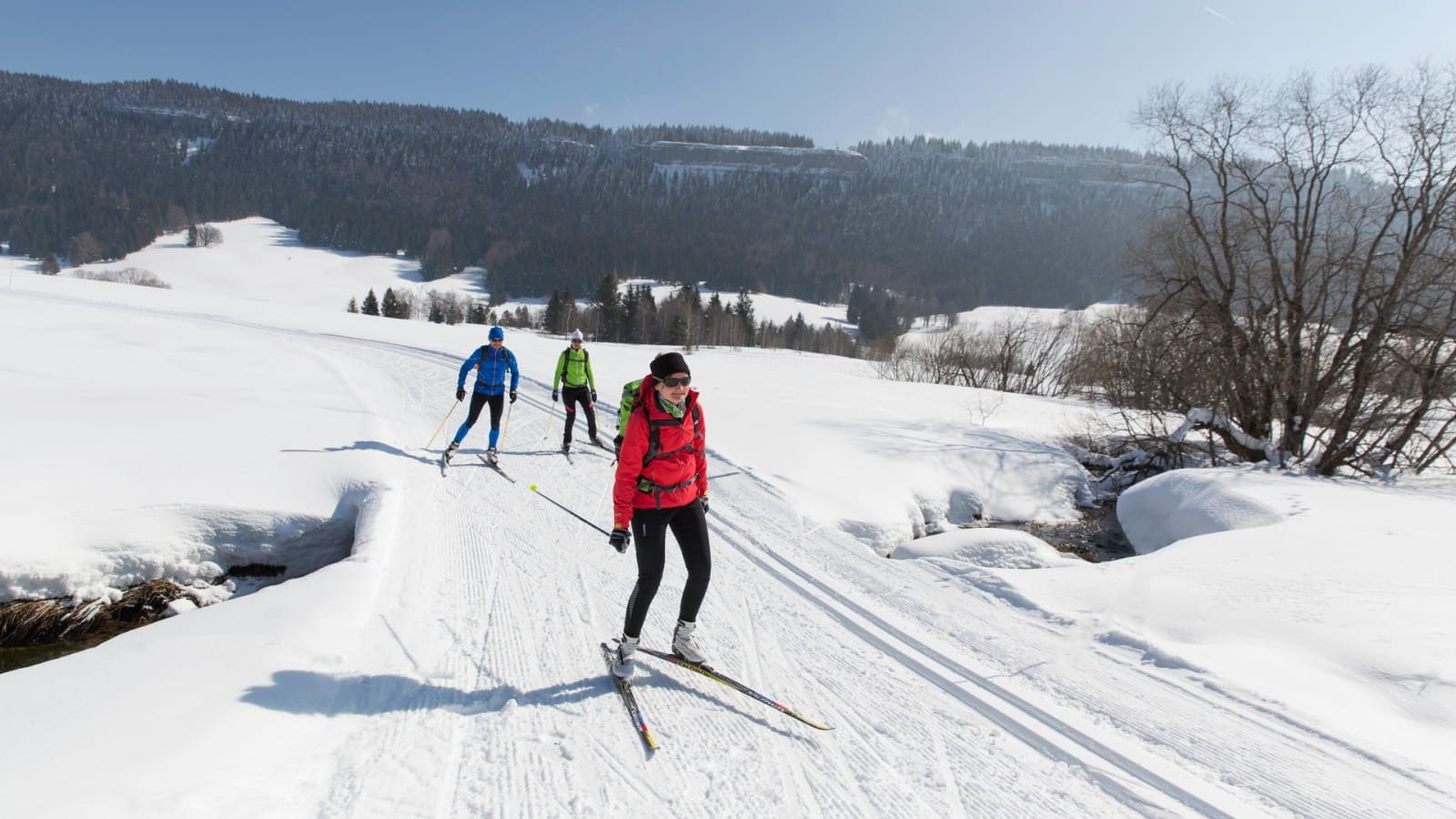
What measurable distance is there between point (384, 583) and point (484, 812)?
9.12 feet

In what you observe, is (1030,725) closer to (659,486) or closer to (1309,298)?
(659,486)

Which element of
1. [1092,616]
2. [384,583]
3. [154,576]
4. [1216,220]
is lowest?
[154,576]

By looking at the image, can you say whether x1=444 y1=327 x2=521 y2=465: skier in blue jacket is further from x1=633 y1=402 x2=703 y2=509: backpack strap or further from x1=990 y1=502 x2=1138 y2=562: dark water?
x1=990 y1=502 x2=1138 y2=562: dark water

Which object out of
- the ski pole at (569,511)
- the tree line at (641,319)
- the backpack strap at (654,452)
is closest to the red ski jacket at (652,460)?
the backpack strap at (654,452)

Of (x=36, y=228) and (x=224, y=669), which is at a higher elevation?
(x=36, y=228)

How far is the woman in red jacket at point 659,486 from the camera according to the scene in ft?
12.3

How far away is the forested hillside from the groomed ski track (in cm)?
→ 11816

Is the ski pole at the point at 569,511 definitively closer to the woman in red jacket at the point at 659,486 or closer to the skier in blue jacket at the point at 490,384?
the skier in blue jacket at the point at 490,384

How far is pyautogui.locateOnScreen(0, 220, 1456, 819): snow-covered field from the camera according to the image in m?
3.06

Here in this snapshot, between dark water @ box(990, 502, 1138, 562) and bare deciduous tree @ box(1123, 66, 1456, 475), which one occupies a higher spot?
bare deciduous tree @ box(1123, 66, 1456, 475)

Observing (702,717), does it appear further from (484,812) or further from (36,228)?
(36,228)

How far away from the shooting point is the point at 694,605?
416cm

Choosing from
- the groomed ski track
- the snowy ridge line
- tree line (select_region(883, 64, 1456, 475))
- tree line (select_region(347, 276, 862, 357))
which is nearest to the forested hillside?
tree line (select_region(347, 276, 862, 357))

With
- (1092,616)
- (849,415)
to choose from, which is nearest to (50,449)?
(1092,616)
